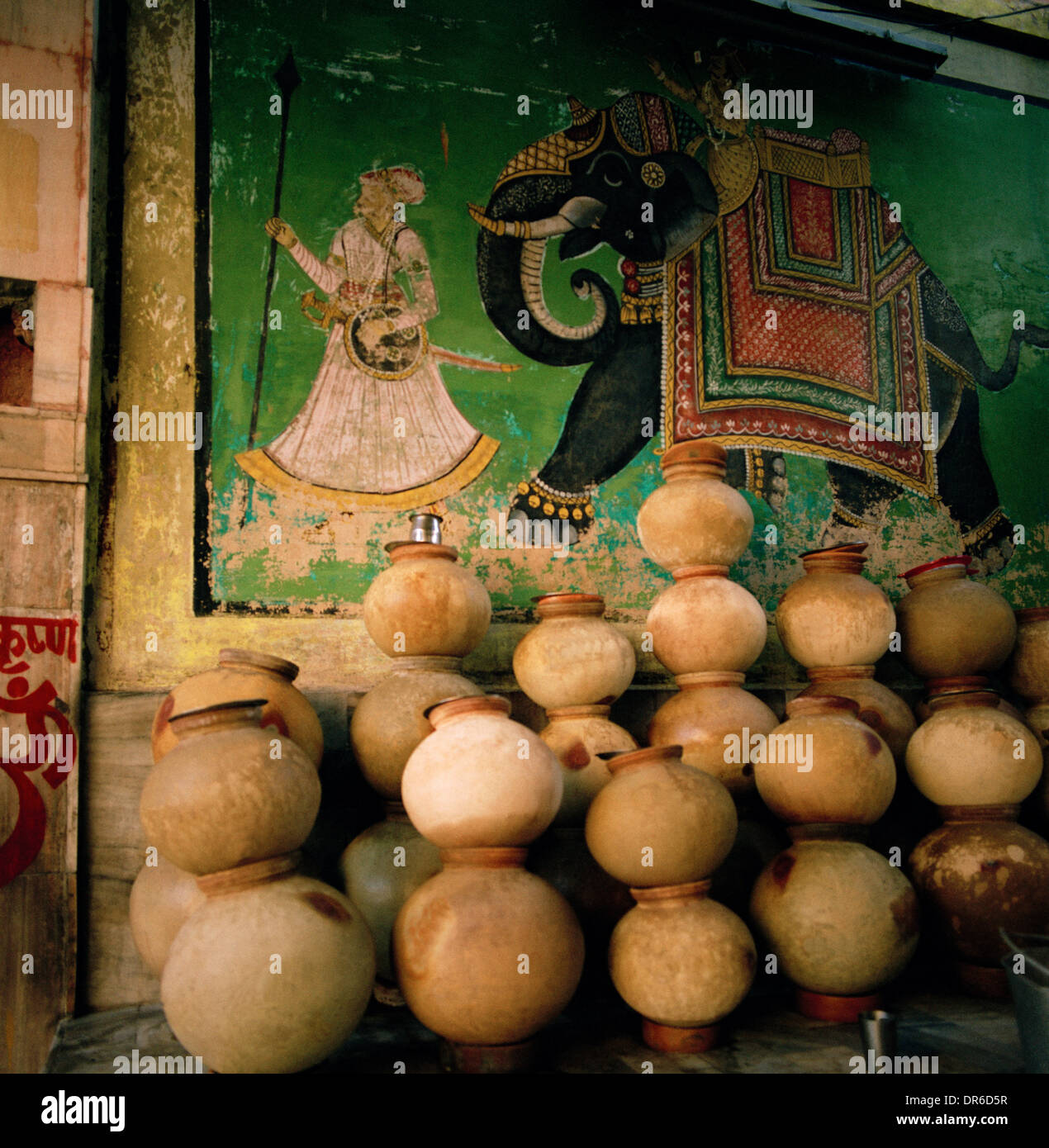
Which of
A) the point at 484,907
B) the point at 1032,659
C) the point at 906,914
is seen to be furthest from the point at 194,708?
the point at 1032,659

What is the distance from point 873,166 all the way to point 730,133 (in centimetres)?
103

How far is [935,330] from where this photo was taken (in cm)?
595

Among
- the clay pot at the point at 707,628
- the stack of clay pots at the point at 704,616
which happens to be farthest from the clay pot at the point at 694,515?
the clay pot at the point at 707,628

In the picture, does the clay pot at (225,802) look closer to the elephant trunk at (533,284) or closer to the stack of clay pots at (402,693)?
the stack of clay pots at (402,693)

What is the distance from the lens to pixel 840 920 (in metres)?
3.43

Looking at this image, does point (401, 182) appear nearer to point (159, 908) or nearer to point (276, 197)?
point (276, 197)

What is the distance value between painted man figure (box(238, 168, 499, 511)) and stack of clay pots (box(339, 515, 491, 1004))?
1.86ft

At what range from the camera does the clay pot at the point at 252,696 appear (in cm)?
356

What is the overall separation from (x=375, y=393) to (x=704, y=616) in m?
2.02

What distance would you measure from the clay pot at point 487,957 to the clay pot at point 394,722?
690 millimetres

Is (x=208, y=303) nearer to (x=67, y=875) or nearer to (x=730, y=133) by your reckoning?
(x=67, y=875)

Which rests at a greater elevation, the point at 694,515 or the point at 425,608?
the point at 694,515
